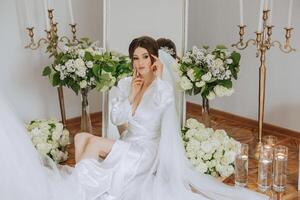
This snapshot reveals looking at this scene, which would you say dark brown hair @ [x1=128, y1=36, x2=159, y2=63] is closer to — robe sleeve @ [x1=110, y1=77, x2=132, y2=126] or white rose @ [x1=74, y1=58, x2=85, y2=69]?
robe sleeve @ [x1=110, y1=77, x2=132, y2=126]

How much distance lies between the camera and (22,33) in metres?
3.73

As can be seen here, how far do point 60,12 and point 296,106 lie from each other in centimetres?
194

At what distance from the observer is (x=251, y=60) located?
373 centimetres

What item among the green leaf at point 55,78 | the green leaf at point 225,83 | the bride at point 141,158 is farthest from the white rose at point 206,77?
the green leaf at point 55,78

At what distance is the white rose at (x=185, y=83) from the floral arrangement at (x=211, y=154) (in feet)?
0.92

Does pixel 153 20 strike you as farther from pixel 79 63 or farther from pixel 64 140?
pixel 64 140

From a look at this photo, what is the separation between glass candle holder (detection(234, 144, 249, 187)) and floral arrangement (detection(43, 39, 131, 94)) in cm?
83

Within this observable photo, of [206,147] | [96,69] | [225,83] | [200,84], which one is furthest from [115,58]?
[206,147]

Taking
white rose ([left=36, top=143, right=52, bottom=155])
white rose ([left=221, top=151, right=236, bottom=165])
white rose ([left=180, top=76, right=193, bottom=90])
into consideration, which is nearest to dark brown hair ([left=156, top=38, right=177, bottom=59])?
white rose ([left=180, top=76, right=193, bottom=90])

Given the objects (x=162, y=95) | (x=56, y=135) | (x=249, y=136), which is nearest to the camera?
(x=162, y=95)

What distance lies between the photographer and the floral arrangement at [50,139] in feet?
10.3

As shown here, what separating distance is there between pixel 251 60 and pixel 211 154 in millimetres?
1096

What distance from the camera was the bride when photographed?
8.50 feet

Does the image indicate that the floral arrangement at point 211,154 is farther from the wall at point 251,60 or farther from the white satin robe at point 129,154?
the wall at point 251,60
